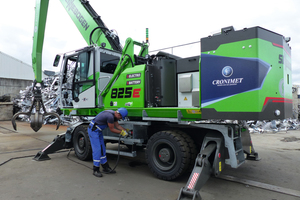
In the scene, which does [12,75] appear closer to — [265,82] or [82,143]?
[82,143]

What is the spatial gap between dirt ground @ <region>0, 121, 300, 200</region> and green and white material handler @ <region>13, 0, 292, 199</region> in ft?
1.22

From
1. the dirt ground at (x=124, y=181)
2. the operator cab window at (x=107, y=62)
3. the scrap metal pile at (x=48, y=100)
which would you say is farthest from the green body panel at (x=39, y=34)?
the scrap metal pile at (x=48, y=100)

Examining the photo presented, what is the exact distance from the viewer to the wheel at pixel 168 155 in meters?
3.97

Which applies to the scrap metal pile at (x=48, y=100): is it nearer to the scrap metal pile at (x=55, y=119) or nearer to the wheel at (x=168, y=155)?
the scrap metal pile at (x=55, y=119)

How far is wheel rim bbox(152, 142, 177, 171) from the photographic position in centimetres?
418

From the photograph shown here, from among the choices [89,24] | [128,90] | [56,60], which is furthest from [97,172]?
[89,24]

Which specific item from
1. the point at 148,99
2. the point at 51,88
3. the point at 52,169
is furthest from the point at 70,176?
the point at 51,88

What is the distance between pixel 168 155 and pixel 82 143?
2.68 meters

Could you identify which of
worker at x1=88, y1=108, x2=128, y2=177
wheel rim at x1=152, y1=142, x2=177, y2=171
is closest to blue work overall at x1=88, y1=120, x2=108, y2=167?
worker at x1=88, y1=108, x2=128, y2=177

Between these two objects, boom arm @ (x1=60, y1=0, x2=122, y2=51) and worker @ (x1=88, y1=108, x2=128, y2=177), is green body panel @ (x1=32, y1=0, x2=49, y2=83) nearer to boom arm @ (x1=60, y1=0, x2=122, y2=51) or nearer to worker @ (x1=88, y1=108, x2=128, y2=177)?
boom arm @ (x1=60, y1=0, x2=122, y2=51)

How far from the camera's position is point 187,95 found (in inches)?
177

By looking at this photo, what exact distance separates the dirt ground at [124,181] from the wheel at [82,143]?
0.19m

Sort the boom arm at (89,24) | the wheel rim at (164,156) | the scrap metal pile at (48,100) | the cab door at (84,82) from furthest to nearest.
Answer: the scrap metal pile at (48,100) < the boom arm at (89,24) < the cab door at (84,82) < the wheel rim at (164,156)

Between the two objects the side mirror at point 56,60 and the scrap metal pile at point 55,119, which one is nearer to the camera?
the side mirror at point 56,60
